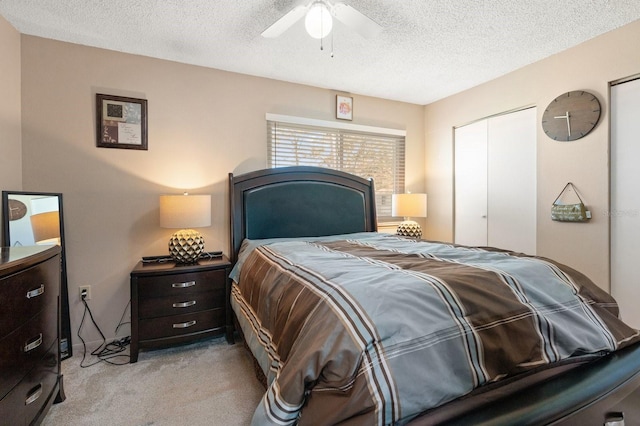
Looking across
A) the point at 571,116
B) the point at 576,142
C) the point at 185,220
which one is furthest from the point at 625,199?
the point at 185,220

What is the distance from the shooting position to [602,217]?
2398mm

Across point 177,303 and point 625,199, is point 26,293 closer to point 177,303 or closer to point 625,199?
point 177,303

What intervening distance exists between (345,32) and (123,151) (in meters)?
2.08

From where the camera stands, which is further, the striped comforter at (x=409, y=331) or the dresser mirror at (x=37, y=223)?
the dresser mirror at (x=37, y=223)

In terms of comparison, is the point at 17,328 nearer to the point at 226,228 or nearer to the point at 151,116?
the point at 226,228

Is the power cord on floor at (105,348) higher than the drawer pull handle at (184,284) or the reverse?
the reverse

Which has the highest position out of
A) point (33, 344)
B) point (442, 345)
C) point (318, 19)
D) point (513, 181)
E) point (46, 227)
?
point (318, 19)

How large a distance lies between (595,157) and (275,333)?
2.86m

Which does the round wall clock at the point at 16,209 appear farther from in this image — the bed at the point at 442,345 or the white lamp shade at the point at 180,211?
the bed at the point at 442,345

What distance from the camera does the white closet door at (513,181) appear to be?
2914 mm

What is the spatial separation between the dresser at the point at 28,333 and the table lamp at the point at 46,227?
32.5 inches

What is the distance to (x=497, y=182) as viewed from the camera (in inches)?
127

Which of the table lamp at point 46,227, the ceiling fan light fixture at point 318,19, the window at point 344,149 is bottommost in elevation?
the table lamp at point 46,227

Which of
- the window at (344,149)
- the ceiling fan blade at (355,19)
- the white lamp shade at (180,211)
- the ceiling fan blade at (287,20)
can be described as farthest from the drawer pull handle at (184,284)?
the ceiling fan blade at (355,19)
